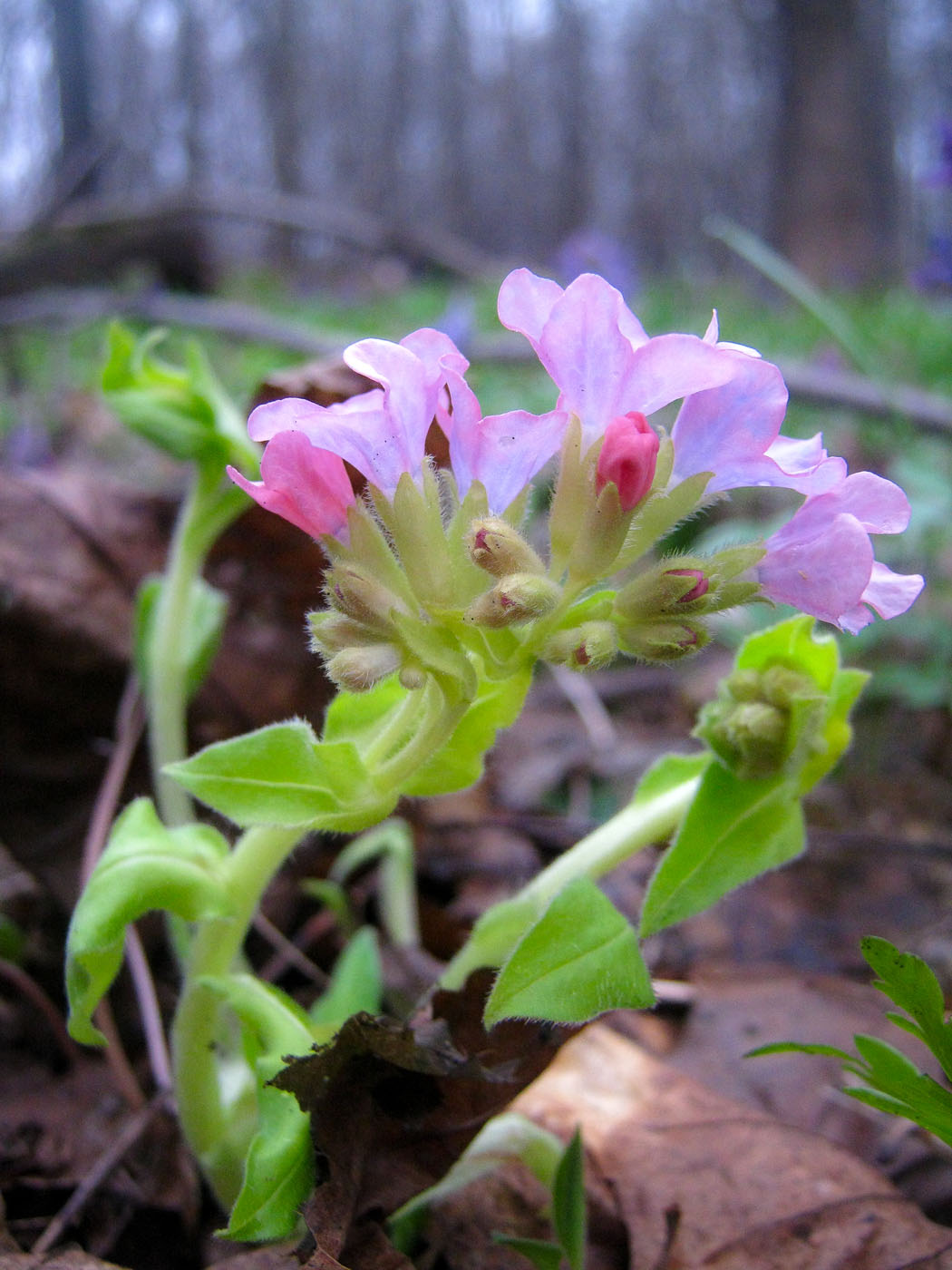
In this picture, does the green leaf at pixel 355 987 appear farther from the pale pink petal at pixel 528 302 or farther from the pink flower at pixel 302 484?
the pale pink petal at pixel 528 302

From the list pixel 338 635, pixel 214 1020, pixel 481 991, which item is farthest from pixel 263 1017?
pixel 338 635

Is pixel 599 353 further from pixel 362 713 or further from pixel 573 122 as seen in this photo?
pixel 573 122

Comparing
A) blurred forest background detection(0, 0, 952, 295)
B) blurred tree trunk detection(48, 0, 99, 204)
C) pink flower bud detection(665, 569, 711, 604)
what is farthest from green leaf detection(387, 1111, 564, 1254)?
blurred forest background detection(0, 0, 952, 295)

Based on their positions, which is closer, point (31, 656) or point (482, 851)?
point (31, 656)

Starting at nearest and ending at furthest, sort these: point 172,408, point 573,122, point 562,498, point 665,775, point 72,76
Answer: point 562,498, point 665,775, point 172,408, point 72,76, point 573,122

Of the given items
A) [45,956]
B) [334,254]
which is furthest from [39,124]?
[45,956]

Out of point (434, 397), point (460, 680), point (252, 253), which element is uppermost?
point (434, 397)

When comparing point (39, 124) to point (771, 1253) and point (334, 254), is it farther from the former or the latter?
point (771, 1253)
